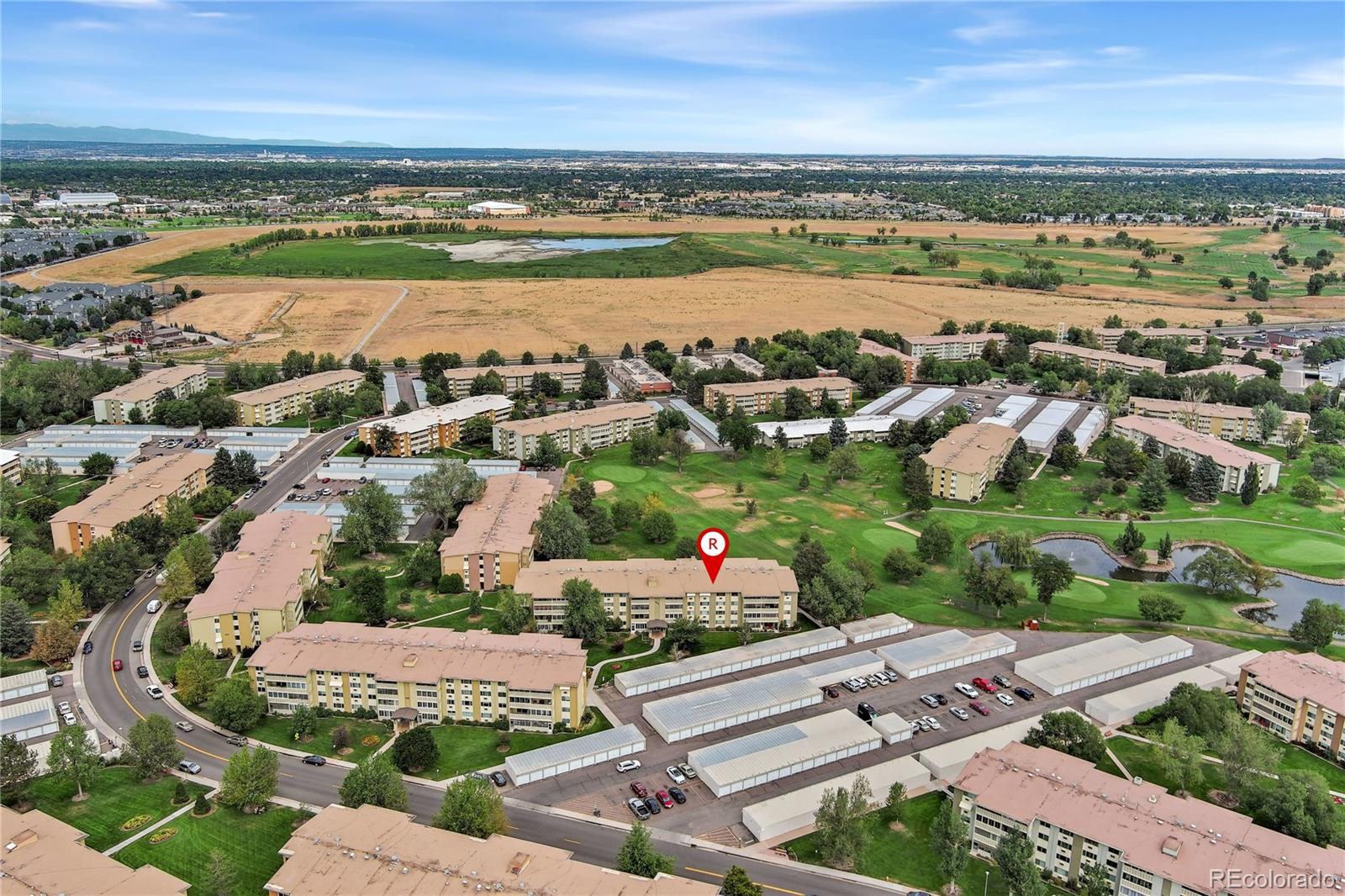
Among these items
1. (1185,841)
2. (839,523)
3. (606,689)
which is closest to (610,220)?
(839,523)

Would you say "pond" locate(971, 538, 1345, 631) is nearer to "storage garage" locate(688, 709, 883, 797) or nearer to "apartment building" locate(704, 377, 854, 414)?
"storage garage" locate(688, 709, 883, 797)

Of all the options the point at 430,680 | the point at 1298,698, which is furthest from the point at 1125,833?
the point at 430,680

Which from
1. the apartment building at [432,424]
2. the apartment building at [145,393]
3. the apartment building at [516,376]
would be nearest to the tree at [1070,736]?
the apartment building at [432,424]

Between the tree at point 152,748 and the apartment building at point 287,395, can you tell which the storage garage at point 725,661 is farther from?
the apartment building at point 287,395

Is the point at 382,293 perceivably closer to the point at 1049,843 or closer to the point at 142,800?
the point at 142,800

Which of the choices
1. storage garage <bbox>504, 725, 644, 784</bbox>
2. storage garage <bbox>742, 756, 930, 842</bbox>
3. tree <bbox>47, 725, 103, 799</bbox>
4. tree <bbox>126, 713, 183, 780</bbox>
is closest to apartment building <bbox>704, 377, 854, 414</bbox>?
A: storage garage <bbox>504, 725, 644, 784</bbox>
